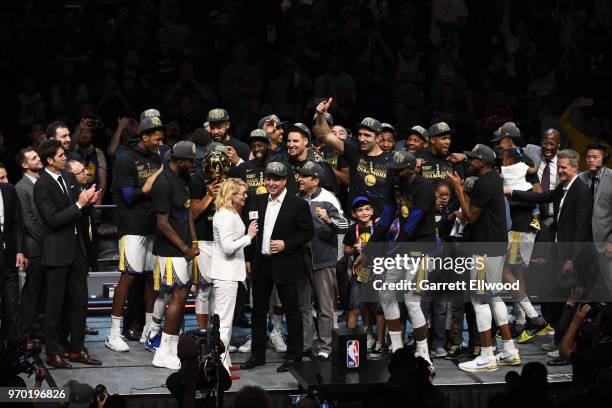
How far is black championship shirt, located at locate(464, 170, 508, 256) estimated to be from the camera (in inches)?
386

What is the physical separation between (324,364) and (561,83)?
6711 millimetres

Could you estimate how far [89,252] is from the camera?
10.2 meters

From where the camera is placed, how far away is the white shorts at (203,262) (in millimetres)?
9969

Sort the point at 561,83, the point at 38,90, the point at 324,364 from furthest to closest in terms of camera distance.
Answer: the point at 561,83, the point at 38,90, the point at 324,364

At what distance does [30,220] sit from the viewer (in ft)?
33.2

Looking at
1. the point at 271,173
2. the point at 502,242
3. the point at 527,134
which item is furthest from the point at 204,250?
the point at 527,134

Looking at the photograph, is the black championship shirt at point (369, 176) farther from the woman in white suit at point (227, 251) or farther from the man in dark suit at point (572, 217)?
the man in dark suit at point (572, 217)

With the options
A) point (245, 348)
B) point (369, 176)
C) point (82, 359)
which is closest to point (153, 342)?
point (82, 359)

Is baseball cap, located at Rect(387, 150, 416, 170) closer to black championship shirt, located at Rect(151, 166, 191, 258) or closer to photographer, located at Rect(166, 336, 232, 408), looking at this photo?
black championship shirt, located at Rect(151, 166, 191, 258)

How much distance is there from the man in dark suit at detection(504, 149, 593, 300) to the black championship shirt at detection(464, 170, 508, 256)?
0.70m

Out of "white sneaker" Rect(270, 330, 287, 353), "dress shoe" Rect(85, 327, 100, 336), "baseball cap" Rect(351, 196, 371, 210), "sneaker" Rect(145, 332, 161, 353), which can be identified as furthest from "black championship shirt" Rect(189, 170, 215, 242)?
"dress shoe" Rect(85, 327, 100, 336)

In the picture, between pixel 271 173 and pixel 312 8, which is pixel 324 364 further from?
pixel 312 8

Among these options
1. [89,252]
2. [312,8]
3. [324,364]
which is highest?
[312,8]

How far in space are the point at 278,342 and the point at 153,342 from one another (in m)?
1.13
